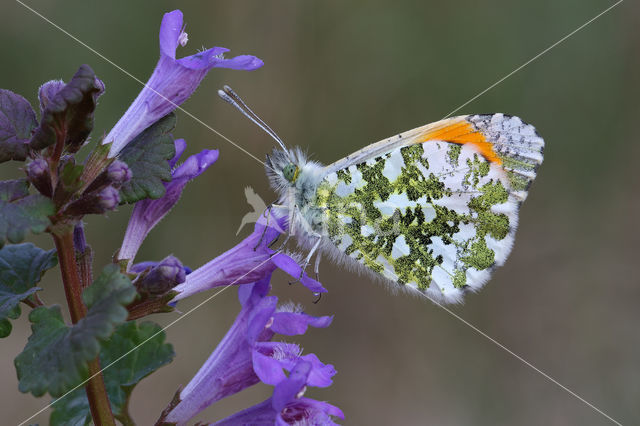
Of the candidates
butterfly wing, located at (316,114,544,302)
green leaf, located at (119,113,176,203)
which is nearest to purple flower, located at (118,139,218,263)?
green leaf, located at (119,113,176,203)

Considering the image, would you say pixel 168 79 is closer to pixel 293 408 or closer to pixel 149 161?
pixel 149 161

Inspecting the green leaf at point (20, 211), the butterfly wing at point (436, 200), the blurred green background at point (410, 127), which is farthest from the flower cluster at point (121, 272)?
the blurred green background at point (410, 127)

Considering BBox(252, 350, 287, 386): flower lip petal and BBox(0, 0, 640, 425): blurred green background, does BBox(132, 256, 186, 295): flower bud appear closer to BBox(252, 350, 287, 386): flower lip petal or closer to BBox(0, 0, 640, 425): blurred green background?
BBox(252, 350, 287, 386): flower lip petal

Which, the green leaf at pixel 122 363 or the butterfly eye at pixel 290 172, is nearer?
the green leaf at pixel 122 363

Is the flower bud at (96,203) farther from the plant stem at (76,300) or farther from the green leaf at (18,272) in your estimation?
the green leaf at (18,272)

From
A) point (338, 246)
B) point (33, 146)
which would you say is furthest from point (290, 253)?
point (33, 146)

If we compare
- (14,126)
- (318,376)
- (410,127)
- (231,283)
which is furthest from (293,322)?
(410,127)

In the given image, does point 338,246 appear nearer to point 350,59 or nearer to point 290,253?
point 290,253
